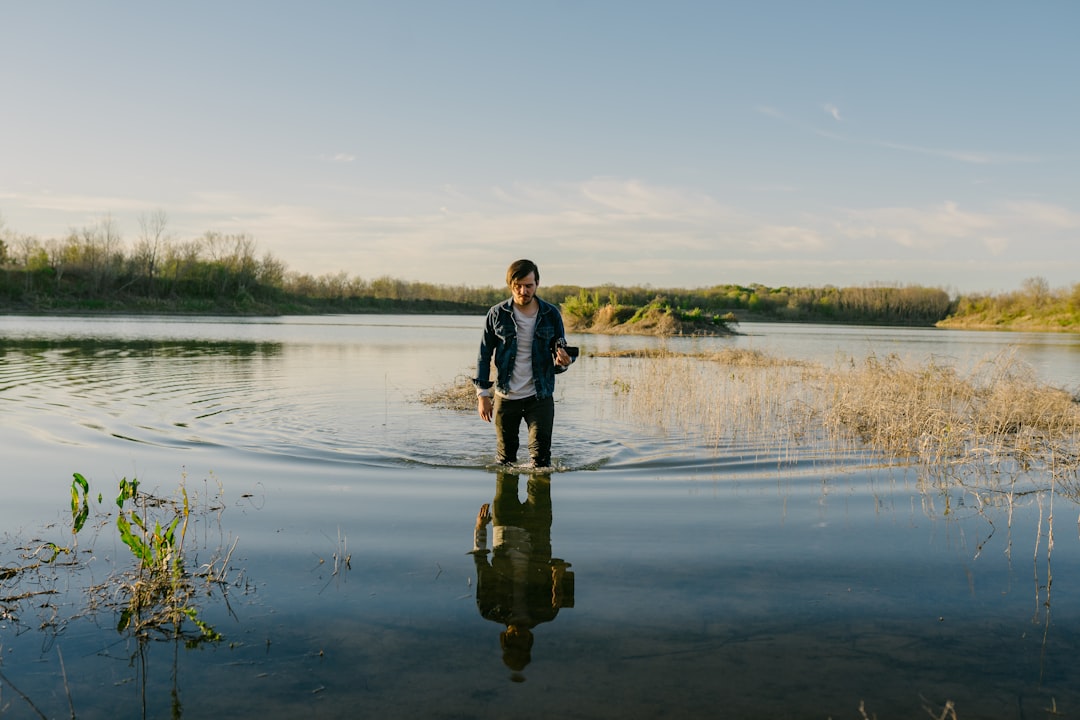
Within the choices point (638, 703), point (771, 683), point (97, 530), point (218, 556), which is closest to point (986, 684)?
point (771, 683)

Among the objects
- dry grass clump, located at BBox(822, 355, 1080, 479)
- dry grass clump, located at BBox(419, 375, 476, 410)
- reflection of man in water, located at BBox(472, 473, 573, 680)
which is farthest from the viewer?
dry grass clump, located at BBox(419, 375, 476, 410)

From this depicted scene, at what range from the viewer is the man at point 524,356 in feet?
24.7

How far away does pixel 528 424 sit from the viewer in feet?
25.8

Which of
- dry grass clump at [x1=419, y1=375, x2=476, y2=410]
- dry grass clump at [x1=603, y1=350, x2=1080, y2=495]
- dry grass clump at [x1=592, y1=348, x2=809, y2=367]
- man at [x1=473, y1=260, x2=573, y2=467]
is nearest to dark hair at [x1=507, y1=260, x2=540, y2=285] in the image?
man at [x1=473, y1=260, x2=573, y2=467]

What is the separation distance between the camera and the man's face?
7.18 metres

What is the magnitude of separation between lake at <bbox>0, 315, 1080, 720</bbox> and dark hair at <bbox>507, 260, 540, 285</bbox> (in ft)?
6.92

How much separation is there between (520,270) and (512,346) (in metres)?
0.83

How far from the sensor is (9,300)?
68.5 m

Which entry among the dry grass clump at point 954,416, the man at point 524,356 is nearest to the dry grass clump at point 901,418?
the dry grass clump at point 954,416

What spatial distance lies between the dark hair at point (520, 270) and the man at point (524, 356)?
23mm

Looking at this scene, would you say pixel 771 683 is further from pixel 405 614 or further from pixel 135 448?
pixel 135 448

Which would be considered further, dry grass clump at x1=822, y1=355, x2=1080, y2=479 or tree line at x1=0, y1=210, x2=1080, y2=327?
tree line at x1=0, y1=210, x2=1080, y2=327

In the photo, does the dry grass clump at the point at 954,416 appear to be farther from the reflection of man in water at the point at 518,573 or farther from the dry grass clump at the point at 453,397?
the dry grass clump at the point at 453,397

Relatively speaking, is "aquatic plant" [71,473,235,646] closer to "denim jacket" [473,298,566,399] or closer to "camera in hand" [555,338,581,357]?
"denim jacket" [473,298,566,399]
